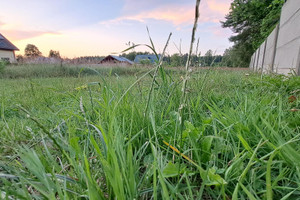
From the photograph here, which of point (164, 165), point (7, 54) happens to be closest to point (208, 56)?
point (164, 165)

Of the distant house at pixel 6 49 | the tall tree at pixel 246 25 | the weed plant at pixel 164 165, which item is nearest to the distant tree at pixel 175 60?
the weed plant at pixel 164 165

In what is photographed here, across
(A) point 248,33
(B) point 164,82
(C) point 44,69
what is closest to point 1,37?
(C) point 44,69

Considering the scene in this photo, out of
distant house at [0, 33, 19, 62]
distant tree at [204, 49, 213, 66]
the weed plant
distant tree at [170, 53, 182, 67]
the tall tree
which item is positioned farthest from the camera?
distant house at [0, 33, 19, 62]

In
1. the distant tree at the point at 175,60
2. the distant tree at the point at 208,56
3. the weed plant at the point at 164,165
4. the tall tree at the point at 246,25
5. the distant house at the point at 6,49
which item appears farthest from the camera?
the distant house at the point at 6,49

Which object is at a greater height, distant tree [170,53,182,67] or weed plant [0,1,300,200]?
distant tree [170,53,182,67]

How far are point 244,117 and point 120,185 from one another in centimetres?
73

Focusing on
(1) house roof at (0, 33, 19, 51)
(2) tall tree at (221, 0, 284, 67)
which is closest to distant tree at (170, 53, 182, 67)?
(2) tall tree at (221, 0, 284, 67)

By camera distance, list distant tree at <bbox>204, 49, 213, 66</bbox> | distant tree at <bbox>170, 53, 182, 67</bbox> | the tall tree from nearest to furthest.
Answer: distant tree at <bbox>170, 53, 182, 67</bbox>
distant tree at <bbox>204, 49, 213, 66</bbox>
the tall tree

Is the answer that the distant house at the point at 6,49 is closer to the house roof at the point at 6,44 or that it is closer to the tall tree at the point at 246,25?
the house roof at the point at 6,44

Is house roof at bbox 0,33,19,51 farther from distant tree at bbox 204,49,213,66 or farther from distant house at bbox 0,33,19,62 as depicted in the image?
distant tree at bbox 204,49,213,66

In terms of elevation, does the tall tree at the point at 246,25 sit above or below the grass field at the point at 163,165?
above

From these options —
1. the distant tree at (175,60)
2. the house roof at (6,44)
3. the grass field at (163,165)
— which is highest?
the house roof at (6,44)

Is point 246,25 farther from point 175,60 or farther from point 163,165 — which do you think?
point 163,165

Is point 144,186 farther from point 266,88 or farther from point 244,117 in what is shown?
point 266,88
